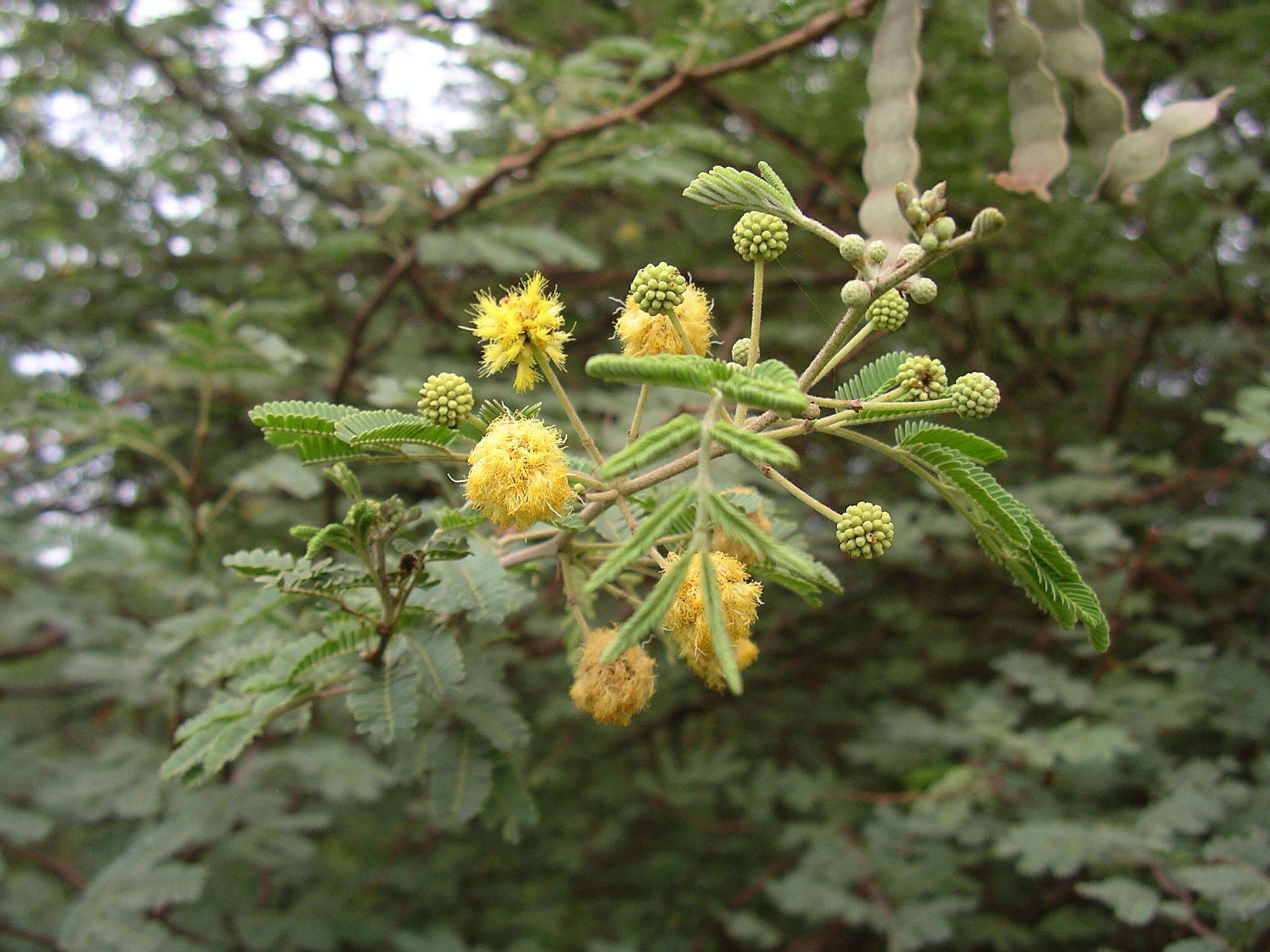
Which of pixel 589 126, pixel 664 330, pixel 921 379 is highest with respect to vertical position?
pixel 589 126

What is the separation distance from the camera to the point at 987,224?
1325 mm

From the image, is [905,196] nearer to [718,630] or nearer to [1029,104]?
[718,630]

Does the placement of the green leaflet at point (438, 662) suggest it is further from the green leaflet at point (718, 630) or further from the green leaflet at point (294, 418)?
the green leaflet at point (718, 630)

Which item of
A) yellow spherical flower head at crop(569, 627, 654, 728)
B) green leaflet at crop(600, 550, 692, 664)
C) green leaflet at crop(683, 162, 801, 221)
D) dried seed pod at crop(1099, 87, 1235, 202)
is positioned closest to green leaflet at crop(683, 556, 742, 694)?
green leaflet at crop(600, 550, 692, 664)

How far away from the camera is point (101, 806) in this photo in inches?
124

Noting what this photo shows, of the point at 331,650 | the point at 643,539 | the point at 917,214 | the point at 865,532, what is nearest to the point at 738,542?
the point at 865,532

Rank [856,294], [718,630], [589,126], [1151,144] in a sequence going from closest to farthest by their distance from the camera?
[718,630] → [856,294] → [1151,144] → [589,126]

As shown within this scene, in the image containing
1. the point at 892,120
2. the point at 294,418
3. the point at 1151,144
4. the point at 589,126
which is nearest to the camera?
the point at 294,418

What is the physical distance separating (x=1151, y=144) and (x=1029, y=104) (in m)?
0.33

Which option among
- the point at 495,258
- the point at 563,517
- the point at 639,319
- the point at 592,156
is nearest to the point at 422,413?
the point at 563,517

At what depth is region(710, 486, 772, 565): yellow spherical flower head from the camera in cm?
162

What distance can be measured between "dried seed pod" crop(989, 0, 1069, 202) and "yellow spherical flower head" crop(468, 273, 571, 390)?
49.6 inches

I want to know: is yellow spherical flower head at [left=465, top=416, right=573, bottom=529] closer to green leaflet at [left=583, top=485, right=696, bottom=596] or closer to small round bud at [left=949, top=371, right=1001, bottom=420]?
green leaflet at [left=583, top=485, right=696, bottom=596]

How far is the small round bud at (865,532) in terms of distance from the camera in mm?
1359
